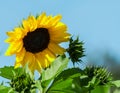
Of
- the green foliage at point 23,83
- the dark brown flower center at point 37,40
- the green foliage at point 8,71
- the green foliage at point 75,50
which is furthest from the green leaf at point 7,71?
the dark brown flower center at point 37,40

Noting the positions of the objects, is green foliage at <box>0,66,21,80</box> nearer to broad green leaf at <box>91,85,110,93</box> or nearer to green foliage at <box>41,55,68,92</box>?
green foliage at <box>41,55,68,92</box>

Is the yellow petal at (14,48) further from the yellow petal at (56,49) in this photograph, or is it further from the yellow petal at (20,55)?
the yellow petal at (56,49)

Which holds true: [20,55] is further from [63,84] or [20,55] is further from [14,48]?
[63,84]

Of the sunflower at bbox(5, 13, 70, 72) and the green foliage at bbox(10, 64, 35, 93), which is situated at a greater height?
the sunflower at bbox(5, 13, 70, 72)

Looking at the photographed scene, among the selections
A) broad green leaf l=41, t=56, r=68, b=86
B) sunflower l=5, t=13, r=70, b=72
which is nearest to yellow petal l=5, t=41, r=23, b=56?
sunflower l=5, t=13, r=70, b=72

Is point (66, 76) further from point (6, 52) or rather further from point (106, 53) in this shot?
point (106, 53)

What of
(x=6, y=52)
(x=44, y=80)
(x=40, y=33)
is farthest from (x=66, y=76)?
(x=40, y=33)

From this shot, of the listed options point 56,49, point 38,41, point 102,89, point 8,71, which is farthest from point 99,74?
point 38,41

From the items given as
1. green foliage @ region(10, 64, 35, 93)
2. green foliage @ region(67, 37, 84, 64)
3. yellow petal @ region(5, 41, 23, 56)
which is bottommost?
green foliage @ region(10, 64, 35, 93)
